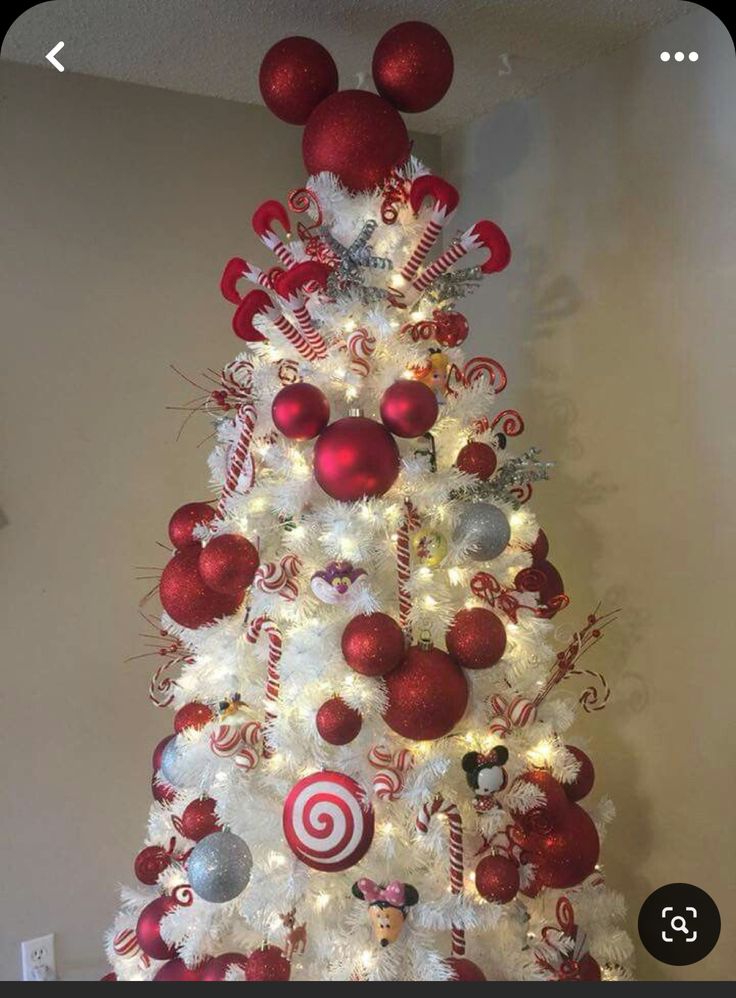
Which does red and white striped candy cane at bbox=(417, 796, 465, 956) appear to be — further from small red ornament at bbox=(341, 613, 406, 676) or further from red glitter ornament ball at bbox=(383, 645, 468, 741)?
small red ornament at bbox=(341, 613, 406, 676)

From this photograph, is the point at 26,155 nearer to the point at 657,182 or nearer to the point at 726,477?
the point at 657,182

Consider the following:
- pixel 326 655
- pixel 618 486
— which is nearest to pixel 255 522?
pixel 326 655

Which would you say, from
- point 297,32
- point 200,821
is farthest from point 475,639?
point 297,32

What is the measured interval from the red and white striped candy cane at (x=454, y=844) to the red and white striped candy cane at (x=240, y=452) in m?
0.60

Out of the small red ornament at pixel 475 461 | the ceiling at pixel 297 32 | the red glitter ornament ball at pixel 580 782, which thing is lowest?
the red glitter ornament ball at pixel 580 782

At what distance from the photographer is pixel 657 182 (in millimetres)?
1735

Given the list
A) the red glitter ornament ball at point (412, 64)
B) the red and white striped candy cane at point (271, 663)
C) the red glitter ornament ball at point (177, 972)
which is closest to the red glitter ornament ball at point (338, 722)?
the red and white striped candy cane at point (271, 663)

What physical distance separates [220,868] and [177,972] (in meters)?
0.24

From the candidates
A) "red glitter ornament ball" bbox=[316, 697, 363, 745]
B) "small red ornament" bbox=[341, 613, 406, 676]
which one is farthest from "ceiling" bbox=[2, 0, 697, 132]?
"red glitter ornament ball" bbox=[316, 697, 363, 745]

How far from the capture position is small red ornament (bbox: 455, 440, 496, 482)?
1.53 metres

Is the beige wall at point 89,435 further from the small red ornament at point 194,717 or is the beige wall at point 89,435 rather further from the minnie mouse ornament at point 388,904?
the minnie mouse ornament at point 388,904

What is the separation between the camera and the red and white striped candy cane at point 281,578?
1.42 meters

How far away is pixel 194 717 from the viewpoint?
155 cm

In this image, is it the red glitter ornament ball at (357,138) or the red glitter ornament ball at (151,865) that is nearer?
the red glitter ornament ball at (357,138)
